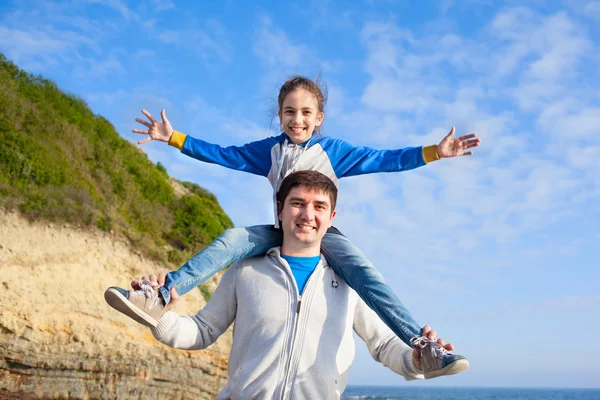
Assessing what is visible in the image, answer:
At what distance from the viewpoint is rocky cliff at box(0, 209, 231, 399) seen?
11156 mm

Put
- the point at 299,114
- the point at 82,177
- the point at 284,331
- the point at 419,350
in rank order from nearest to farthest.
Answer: the point at 419,350 → the point at 284,331 → the point at 299,114 → the point at 82,177

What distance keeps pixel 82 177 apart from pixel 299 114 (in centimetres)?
1225

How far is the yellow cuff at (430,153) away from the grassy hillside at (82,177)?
1078cm

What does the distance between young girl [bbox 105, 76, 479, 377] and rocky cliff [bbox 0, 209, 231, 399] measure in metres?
8.56

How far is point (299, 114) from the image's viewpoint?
14.5 feet

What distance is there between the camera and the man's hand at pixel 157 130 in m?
4.55

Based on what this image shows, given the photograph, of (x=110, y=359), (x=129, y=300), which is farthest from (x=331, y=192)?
(x=110, y=359)

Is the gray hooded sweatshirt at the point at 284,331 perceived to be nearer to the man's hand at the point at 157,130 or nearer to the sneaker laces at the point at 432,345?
the sneaker laces at the point at 432,345

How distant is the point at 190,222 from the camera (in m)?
17.9

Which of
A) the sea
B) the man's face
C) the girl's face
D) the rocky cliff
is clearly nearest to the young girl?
the girl's face

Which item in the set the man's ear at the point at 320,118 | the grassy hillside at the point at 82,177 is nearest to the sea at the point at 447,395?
the grassy hillside at the point at 82,177

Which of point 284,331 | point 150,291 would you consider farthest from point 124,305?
point 284,331

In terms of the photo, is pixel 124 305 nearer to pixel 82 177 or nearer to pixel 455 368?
pixel 455 368

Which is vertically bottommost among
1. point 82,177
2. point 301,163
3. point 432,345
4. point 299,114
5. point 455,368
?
point 455,368
